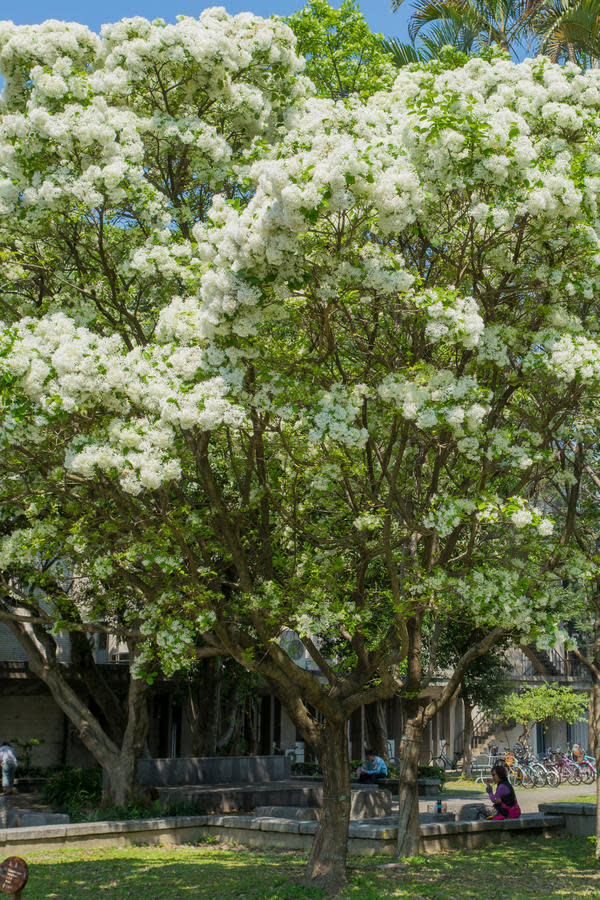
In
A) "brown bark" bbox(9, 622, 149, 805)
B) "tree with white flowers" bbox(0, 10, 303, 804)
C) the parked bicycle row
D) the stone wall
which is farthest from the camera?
the parked bicycle row

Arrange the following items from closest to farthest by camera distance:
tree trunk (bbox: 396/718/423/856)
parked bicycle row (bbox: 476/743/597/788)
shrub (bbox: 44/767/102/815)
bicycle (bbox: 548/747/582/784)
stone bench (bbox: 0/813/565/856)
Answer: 1. tree trunk (bbox: 396/718/423/856)
2. stone bench (bbox: 0/813/565/856)
3. shrub (bbox: 44/767/102/815)
4. parked bicycle row (bbox: 476/743/597/788)
5. bicycle (bbox: 548/747/582/784)

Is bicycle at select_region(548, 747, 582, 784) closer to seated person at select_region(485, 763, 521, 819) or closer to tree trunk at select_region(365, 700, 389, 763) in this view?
tree trunk at select_region(365, 700, 389, 763)

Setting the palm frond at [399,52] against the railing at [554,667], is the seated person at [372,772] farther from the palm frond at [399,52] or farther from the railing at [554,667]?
the railing at [554,667]

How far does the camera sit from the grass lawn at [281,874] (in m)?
10.1

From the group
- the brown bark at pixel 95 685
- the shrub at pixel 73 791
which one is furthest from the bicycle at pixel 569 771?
the shrub at pixel 73 791

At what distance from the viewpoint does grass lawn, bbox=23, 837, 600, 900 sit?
33.2 feet

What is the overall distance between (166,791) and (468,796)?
10.3 m

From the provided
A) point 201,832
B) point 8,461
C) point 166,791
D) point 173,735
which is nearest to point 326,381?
point 8,461

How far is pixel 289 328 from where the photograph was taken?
1007cm

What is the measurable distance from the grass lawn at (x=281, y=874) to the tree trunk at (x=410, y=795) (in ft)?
0.87

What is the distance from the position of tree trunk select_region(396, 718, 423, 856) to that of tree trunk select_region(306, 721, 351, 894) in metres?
2.04

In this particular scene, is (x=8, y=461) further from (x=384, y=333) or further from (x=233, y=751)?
(x=233, y=751)

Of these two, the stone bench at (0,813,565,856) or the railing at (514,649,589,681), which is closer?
the stone bench at (0,813,565,856)

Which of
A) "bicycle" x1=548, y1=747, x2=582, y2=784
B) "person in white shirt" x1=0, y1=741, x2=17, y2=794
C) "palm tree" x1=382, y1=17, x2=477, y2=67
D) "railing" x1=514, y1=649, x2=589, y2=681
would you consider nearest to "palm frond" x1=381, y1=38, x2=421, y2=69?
"palm tree" x1=382, y1=17, x2=477, y2=67
